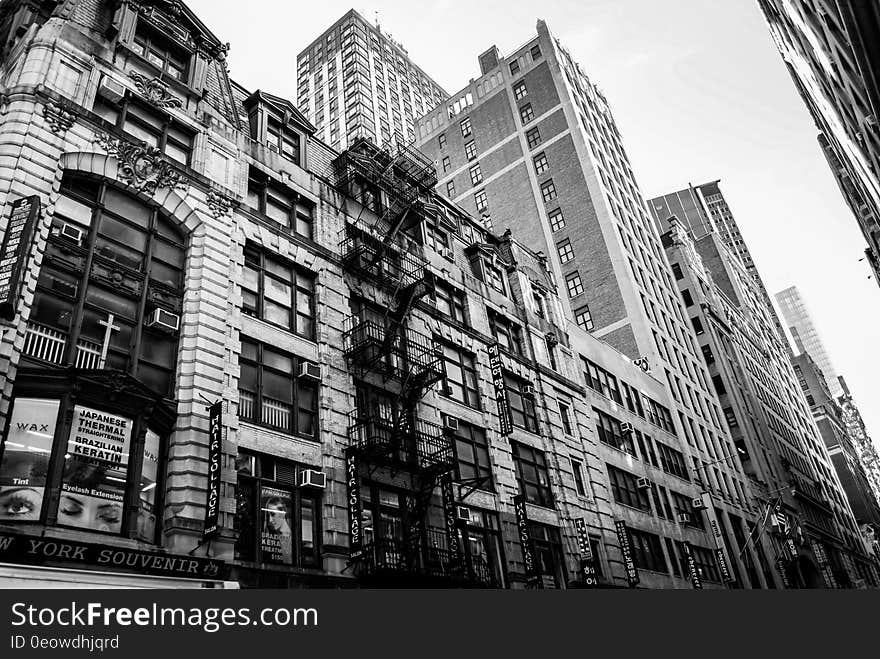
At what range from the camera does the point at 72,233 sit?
1866 centimetres

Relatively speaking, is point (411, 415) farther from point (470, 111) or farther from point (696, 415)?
point (470, 111)

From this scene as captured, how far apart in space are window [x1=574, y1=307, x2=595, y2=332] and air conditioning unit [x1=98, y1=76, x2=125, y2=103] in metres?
43.5

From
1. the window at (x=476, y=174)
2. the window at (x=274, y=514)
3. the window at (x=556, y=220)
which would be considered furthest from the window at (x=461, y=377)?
the window at (x=476, y=174)

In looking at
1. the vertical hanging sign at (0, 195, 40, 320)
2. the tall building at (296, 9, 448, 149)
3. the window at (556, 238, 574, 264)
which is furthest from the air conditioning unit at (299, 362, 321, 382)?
the tall building at (296, 9, 448, 149)

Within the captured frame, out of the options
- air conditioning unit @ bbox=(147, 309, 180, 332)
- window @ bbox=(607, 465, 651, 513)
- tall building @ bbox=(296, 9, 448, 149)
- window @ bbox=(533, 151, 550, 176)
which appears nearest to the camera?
air conditioning unit @ bbox=(147, 309, 180, 332)

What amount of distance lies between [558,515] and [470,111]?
2301 inches

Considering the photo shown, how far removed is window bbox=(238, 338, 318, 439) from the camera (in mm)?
20766

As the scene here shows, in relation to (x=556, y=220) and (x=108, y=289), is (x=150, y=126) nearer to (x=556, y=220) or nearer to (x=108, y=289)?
(x=108, y=289)

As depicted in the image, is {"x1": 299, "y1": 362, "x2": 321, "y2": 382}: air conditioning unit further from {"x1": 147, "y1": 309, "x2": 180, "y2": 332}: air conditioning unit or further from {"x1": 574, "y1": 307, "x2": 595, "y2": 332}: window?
{"x1": 574, "y1": 307, "x2": 595, "y2": 332}: window

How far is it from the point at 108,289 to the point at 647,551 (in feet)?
101

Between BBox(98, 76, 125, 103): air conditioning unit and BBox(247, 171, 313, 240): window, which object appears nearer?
BBox(98, 76, 125, 103): air conditioning unit

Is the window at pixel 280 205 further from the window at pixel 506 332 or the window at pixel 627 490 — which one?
the window at pixel 627 490

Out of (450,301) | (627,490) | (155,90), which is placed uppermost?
(155,90)

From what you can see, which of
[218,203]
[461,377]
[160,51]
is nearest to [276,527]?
[218,203]
